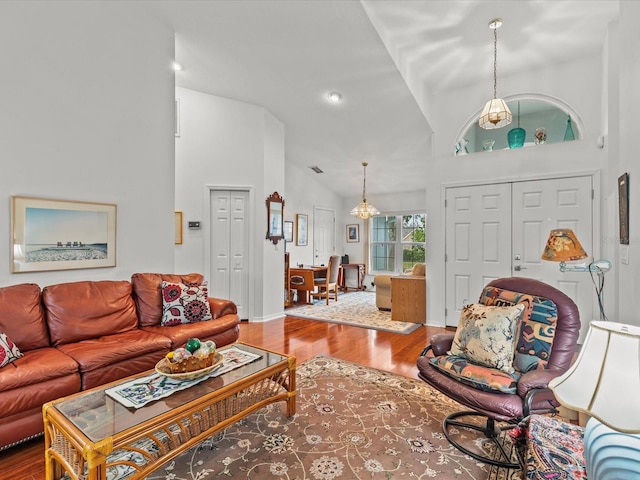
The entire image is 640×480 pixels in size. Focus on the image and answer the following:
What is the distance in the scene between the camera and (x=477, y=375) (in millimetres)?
1945

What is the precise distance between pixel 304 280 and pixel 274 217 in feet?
5.18

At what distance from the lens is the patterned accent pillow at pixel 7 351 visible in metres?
2.03

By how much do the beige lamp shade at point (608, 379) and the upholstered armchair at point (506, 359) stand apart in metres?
1.06

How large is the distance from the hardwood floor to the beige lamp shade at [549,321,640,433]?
92.4 inches

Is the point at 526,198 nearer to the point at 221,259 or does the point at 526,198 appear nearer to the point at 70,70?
the point at 221,259

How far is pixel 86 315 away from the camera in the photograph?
8.86ft

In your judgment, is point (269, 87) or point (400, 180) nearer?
point (269, 87)

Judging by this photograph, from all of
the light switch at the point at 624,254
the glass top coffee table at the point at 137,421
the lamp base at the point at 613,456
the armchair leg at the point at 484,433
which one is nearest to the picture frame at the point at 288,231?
the glass top coffee table at the point at 137,421

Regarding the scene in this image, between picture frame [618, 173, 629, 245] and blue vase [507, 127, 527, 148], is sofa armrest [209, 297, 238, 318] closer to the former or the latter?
picture frame [618, 173, 629, 245]

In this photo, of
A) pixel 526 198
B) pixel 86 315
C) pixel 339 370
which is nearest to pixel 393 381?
pixel 339 370

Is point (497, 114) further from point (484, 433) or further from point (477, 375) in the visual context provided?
point (484, 433)

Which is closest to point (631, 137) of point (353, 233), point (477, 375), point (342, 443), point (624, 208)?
point (624, 208)

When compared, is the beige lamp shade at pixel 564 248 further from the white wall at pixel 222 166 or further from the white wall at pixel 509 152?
the white wall at pixel 222 166

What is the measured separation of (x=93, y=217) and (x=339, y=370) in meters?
2.73
